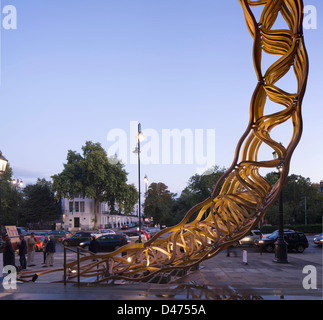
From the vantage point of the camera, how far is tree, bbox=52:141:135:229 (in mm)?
57531

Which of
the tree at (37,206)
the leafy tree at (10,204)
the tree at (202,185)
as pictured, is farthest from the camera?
the tree at (37,206)

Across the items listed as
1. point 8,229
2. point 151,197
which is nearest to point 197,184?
point 151,197

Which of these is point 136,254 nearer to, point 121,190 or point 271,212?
→ point 271,212

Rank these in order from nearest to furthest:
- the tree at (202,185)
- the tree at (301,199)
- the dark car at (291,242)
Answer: the dark car at (291,242) → the tree at (202,185) → the tree at (301,199)

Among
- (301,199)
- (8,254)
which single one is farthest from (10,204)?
(8,254)

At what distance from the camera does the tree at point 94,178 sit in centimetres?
5753

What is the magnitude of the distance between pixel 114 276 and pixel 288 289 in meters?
5.54

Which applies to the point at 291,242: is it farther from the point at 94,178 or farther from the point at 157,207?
the point at 94,178

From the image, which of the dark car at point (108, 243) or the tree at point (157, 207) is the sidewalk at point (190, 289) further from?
the tree at point (157, 207)

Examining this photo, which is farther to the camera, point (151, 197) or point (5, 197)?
point (5, 197)

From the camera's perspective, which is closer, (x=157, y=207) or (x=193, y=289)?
(x=193, y=289)

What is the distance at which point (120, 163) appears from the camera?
63.6 metres

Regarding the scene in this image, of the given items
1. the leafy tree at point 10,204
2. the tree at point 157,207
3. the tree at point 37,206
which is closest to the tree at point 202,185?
the tree at point 157,207

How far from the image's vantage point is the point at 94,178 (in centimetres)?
5850
